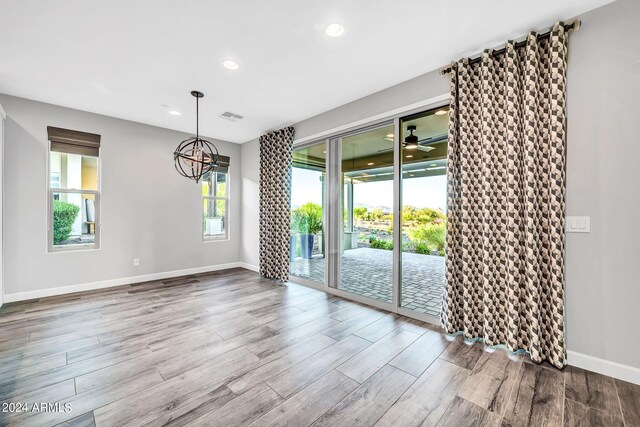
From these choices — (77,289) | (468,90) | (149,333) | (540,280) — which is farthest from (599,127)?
(77,289)

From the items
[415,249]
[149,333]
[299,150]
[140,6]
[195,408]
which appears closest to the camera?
[195,408]

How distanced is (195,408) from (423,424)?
4.64ft

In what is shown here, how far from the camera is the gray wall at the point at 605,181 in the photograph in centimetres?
195

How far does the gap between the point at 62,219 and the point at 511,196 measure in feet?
19.3

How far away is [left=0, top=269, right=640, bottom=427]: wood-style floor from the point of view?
165 cm

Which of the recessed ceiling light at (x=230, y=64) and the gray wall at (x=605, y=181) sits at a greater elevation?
the recessed ceiling light at (x=230, y=64)

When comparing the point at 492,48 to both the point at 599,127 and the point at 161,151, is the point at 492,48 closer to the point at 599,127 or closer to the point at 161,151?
the point at 599,127

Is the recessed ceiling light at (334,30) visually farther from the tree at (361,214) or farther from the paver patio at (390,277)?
the paver patio at (390,277)

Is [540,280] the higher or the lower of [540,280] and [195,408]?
the higher

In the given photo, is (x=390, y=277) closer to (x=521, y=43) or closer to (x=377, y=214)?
(x=377, y=214)

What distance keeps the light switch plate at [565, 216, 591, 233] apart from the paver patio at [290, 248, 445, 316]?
3.97 ft

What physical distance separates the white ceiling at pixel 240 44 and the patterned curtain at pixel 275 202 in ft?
3.84

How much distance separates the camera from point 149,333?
275 centimetres

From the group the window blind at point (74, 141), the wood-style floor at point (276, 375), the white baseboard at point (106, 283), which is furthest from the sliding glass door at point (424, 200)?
the window blind at point (74, 141)
